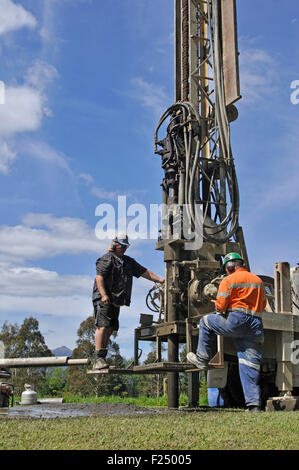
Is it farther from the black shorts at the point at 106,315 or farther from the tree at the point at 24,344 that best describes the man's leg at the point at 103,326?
the tree at the point at 24,344

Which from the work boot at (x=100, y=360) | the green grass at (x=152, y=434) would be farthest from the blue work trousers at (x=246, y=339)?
the work boot at (x=100, y=360)

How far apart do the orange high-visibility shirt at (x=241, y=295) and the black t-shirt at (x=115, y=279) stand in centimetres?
198

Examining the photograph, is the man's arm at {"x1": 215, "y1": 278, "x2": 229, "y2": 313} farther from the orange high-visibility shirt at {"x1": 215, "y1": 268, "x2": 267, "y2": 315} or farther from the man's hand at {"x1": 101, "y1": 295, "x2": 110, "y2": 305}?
the man's hand at {"x1": 101, "y1": 295, "x2": 110, "y2": 305}

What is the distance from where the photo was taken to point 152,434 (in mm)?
5012

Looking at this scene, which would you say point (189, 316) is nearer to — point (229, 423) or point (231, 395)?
point (231, 395)

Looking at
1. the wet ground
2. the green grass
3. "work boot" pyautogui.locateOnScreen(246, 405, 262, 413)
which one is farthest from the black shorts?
the green grass

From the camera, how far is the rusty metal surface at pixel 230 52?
11820mm

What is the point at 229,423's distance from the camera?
592 cm

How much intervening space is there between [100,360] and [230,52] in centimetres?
698

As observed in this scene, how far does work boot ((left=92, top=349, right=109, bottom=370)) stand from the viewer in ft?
28.0

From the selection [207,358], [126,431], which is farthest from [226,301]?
[126,431]

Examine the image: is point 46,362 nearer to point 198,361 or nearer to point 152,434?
point 198,361

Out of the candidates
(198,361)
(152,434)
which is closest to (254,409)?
(198,361)

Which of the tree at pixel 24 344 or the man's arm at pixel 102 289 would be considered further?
the tree at pixel 24 344
